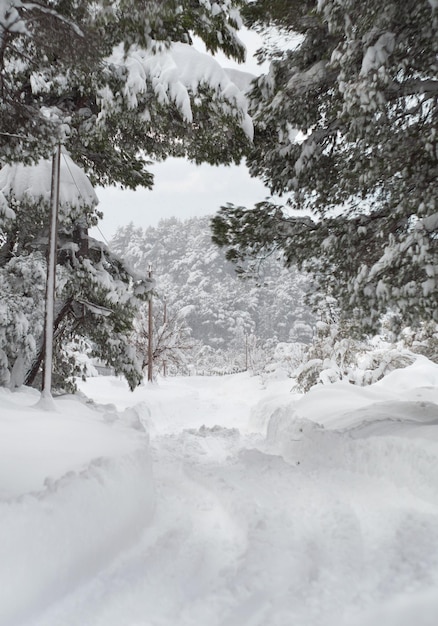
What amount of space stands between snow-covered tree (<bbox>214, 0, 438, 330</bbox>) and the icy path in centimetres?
221

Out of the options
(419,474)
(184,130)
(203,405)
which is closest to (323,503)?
(419,474)

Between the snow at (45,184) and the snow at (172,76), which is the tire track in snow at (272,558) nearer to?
the snow at (172,76)

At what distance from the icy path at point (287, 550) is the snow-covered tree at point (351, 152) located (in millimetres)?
2212

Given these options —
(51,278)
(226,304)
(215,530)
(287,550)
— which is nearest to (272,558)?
(287,550)

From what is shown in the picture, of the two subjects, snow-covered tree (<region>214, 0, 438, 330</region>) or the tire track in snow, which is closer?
the tire track in snow

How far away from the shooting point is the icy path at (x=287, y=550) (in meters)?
2.78

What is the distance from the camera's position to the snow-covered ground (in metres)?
2.83

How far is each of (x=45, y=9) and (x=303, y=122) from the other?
14.2ft

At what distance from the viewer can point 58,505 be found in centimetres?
354

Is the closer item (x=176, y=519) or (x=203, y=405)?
(x=176, y=519)

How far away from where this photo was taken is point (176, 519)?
4656 millimetres

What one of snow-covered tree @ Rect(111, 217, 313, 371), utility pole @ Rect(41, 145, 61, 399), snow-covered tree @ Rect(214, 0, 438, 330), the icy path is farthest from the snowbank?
snow-covered tree @ Rect(111, 217, 313, 371)

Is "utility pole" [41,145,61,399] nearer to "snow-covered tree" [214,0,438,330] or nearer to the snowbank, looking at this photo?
the snowbank

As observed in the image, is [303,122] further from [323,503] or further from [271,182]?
[323,503]
